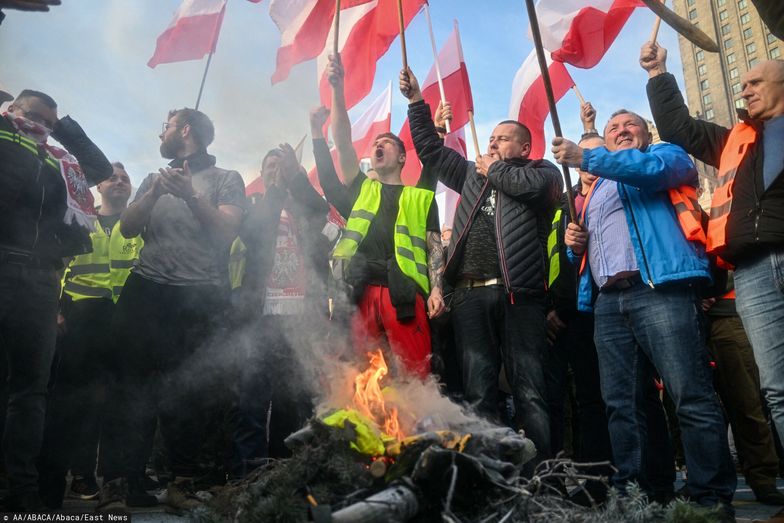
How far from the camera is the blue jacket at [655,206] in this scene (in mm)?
3322

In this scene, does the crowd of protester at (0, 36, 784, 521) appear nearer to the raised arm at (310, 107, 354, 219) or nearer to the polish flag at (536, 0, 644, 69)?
the raised arm at (310, 107, 354, 219)

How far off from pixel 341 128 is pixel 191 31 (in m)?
1.95

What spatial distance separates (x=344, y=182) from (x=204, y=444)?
228 centimetres

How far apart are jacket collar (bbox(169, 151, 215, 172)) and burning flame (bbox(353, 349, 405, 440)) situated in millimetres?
2268

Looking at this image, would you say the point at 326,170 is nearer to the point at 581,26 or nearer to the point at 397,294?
the point at 397,294

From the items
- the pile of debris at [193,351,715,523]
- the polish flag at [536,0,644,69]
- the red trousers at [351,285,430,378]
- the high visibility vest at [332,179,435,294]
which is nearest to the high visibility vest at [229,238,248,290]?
the high visibility vest at [332,179,435,294]

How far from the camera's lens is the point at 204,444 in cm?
452

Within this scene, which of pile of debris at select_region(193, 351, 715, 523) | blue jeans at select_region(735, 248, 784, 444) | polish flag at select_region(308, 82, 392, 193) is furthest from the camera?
polish flag at select_region(308, 82, 392, 193)

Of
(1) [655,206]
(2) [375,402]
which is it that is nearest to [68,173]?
(2) [375,402]

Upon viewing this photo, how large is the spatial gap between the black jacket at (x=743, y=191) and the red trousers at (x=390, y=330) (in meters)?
1.83

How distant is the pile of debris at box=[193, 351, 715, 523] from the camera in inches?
86.4

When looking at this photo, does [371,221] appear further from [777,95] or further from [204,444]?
[777,95]

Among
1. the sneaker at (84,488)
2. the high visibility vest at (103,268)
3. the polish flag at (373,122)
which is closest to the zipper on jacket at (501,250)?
the high visibility vest at (103,268)

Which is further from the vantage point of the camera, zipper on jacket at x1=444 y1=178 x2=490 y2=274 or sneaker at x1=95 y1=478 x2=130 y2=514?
zipper on jacket at x1=444 y1=178 x2=490 y2=274
